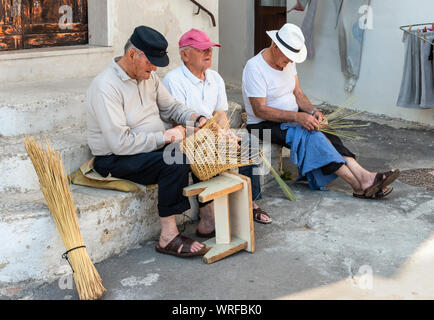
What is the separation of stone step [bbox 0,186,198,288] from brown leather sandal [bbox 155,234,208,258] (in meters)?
0.24

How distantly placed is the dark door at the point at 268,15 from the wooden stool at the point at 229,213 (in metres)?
4.92

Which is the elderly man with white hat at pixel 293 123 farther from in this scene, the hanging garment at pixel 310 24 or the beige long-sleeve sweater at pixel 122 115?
the hanging garment at pixel 310 24

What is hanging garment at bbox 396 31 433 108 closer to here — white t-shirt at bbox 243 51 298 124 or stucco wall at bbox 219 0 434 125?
stucco wall at bbox 219 0 434 125

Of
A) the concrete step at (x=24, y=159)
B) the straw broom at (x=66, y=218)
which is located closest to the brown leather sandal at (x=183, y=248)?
the straw broom at (x=66, y=218)

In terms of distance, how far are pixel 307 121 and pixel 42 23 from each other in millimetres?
2215

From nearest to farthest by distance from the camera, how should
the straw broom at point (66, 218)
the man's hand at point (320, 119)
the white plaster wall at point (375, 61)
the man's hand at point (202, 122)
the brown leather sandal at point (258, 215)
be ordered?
the straw broom at point (66, 218) → the man's hand at point (202, 122) → the brown leather sandal at point (258, 215) → the man's hand at point (320, 119) → the white plaster wall at point (375, 61)

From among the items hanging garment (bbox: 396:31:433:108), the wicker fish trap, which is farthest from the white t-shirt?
hanging garment (bbox: 396:31:433:108)

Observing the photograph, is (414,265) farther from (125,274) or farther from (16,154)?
(16,154)

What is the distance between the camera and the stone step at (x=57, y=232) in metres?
2.77

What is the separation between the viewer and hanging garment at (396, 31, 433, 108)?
525 centimetres
